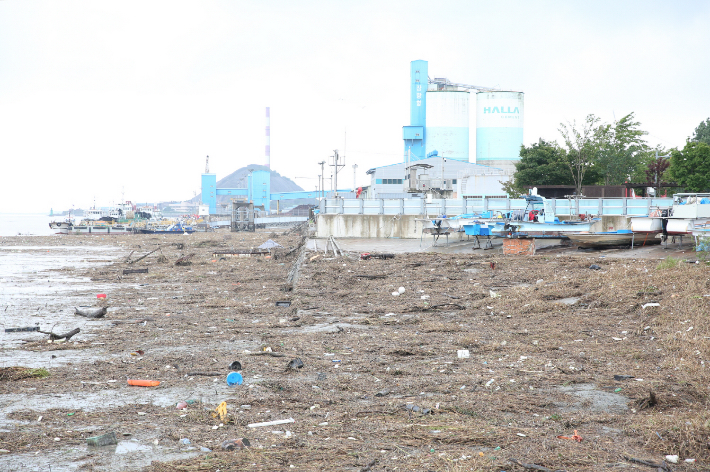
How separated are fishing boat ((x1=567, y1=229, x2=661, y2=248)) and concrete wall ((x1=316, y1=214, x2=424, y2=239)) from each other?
362 inches

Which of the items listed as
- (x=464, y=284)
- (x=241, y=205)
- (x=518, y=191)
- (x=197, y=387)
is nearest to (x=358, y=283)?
(x=464, y=284)

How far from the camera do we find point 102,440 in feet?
13.4

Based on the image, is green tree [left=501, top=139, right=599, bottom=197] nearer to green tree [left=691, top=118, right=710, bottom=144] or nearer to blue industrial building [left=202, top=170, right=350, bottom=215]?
green tree [left=691, top=118, right=710, bottom=144]

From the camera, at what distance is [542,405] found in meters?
4.81

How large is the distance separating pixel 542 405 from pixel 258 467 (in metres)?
2.42

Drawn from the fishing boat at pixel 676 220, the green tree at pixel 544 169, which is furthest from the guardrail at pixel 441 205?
the green tree at pixel 544 169

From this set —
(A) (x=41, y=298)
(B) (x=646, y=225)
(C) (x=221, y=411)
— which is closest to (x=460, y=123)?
(B) (x=646, y=225)

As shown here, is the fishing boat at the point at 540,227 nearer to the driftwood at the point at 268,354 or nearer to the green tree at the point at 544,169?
the driftwood at the point at 268,354

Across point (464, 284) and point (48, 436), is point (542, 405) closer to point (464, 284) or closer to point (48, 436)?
point (48, 436)

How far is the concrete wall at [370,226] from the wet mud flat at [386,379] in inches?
639

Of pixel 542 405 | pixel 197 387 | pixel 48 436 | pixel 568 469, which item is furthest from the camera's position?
pixel 197 387

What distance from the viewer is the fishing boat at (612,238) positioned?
1973 cm

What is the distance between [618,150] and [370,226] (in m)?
25.2

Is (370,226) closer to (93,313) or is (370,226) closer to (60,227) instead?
(93,313)
